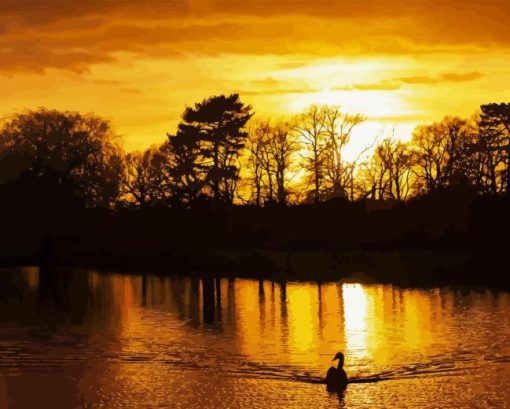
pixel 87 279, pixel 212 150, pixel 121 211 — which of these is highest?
pixel 212 150

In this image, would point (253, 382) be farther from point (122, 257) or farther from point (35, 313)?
point (122, 257)

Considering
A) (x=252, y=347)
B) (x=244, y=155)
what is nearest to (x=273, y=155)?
(x=244, y=155)

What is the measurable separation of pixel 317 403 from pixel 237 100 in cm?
6751

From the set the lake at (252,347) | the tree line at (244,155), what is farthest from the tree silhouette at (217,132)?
the lake at (252,347)

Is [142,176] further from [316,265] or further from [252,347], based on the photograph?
[252,347]

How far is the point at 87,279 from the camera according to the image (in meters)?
59.0

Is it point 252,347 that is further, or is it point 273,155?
point 273,155

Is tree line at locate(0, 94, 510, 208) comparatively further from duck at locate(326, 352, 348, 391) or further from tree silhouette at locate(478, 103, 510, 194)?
duck at locate(326, 352, 348, 391)

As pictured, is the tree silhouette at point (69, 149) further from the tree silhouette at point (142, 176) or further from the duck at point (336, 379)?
the duck at point (336, 379)

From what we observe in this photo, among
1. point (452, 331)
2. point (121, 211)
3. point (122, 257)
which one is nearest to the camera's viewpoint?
point (452, 331)

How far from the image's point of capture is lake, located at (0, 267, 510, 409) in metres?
26.5

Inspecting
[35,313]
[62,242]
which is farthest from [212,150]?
[35,313]

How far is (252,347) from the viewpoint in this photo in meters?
33.2

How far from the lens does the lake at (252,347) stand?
26.5m
